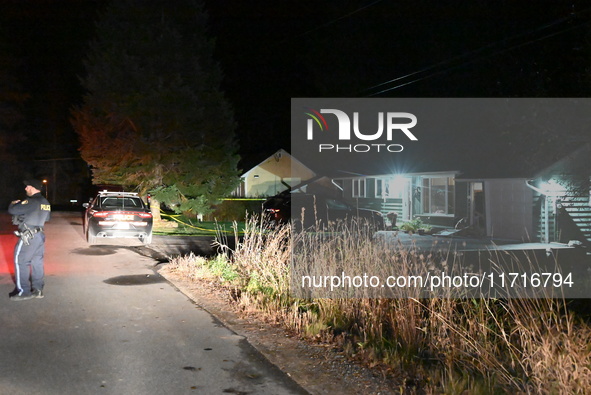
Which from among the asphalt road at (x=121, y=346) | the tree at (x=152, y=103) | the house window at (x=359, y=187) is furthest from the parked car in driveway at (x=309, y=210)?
the asphalt road at (x=121, y=346)

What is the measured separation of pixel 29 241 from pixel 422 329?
6.25 metres

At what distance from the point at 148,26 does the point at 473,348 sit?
22268mm

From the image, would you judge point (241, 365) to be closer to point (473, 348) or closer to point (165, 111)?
point (473, 348)

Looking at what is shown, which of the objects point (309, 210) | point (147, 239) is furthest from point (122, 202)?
point (309, 210)

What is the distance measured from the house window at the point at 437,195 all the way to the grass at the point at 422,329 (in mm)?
17956

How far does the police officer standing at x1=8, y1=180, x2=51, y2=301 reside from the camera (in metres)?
9.33

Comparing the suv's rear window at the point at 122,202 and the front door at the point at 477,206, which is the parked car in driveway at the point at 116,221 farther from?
the front door at the point at 477,206

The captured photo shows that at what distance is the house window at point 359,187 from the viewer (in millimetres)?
34406

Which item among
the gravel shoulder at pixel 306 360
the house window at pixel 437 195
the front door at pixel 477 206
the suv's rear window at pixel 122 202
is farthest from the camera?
the house window at pixel 437 195

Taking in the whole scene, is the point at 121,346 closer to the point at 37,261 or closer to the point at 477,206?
the point at 37,261

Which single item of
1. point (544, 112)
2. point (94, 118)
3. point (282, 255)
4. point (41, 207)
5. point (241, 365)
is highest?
point (94, 118)

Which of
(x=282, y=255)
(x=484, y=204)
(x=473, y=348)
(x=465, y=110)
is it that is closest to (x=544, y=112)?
(x=282, y=255)

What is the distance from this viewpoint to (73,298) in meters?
9.70

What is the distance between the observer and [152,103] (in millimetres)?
24609
